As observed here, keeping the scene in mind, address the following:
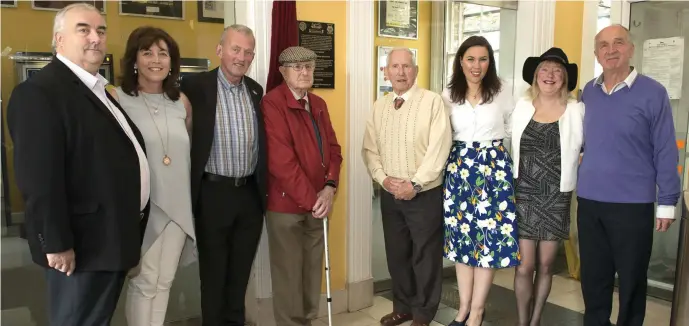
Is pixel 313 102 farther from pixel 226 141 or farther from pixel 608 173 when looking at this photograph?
pixel 608 173

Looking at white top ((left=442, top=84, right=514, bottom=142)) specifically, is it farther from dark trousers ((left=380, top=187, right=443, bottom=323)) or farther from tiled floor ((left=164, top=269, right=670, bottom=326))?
tiled floor ((left=164, top=269, right=670, bottom=326))

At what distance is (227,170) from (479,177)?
4.24 ft

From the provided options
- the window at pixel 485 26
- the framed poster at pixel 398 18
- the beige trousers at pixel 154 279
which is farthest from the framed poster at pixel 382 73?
the beige trousers at pixel 154 279

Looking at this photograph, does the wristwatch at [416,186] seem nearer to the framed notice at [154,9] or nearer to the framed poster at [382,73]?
the framed poster at [382,73]

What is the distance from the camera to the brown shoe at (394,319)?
3.26m

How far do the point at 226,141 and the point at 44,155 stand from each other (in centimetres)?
95

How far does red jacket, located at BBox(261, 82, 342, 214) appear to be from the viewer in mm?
2705

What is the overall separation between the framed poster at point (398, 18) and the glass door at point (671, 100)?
1.59m

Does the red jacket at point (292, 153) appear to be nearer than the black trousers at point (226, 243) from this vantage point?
No

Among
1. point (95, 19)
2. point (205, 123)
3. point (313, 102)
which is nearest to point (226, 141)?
point (205, 123)

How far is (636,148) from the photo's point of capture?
263 cm

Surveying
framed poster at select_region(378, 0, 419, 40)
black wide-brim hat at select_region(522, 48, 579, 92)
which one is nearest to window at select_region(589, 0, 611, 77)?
framed poster at select_region(378, 0, 419, 40)

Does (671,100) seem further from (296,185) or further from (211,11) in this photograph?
(211,11)

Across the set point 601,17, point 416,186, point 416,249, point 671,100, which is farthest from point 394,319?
point 601,17
